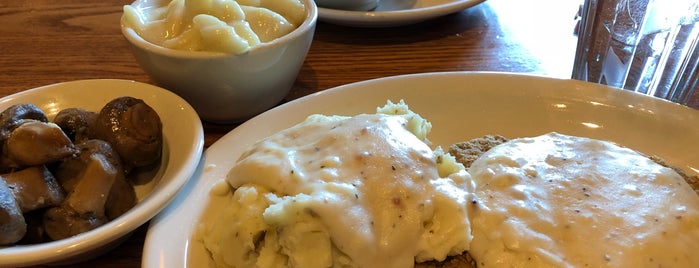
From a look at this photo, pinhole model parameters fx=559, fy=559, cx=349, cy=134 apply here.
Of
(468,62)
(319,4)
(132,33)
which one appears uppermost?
(132,33)

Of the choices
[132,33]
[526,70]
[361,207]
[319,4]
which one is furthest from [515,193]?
[319,4]

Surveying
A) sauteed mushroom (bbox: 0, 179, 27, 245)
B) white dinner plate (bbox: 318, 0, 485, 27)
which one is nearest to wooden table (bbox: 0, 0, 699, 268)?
white dinner plate (bbox: 318, 0, 485, 27)

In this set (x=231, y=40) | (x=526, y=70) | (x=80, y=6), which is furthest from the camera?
(x=80, y=6)

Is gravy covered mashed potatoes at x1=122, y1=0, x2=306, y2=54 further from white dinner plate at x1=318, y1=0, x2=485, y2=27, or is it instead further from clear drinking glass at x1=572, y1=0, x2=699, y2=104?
clear drinking glass at x1=572, y1=0, x2=699, y2=104

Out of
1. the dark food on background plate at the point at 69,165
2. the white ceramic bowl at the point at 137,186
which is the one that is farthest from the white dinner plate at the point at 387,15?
the dark food on background plate at the point at 69,165

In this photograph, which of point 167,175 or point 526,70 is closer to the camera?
point 167,175

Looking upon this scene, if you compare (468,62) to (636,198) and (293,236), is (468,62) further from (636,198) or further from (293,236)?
(293,236)

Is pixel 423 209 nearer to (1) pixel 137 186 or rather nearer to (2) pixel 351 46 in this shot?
(1) pixel 137 186
